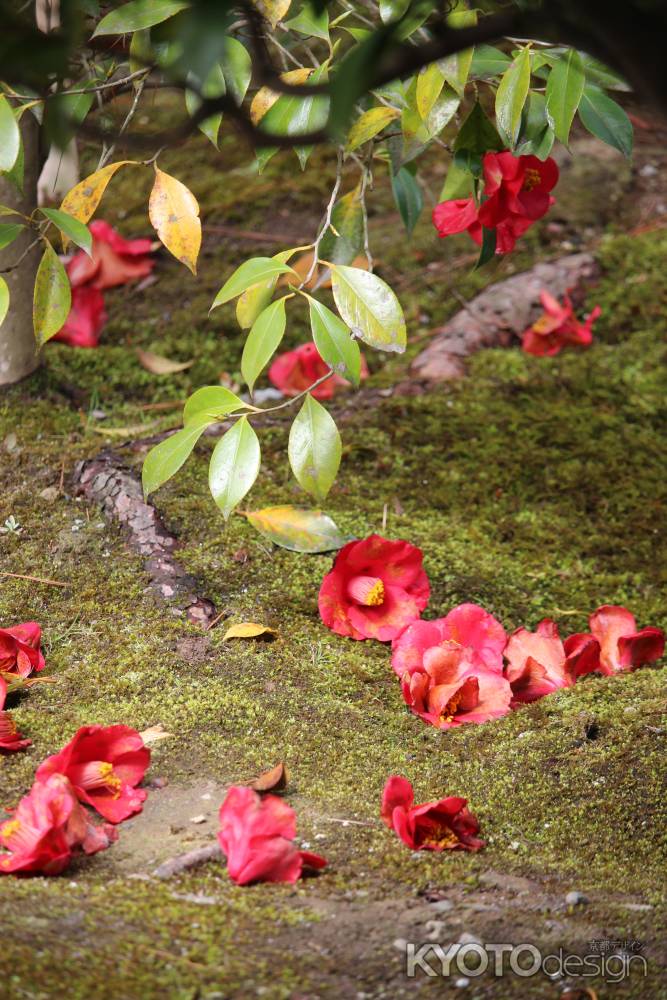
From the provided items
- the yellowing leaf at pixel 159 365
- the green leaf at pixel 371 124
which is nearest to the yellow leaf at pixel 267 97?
the green leaf at pixel 371 124

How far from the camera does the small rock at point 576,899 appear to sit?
124 cm

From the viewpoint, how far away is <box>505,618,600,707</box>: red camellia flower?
1800 millimetres

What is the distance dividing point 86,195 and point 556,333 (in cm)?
174

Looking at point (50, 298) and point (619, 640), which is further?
point (619, 640)

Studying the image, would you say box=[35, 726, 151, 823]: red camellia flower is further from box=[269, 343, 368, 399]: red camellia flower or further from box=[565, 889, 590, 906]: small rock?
box=[269, 343, 368, 399]: red camellia flower

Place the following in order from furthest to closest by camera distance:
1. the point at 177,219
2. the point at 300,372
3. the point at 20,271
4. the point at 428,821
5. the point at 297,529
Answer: the point at 300,372 → the point at 20,271 → the point at 297,529 → the point at 177,219 → the point at 428,821

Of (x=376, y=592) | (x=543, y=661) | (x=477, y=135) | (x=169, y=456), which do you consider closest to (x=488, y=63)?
(x=477, y=135)

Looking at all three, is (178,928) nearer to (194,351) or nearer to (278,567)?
(278,567)

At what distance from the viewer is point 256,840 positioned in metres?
1.20

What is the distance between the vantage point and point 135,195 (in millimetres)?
3941

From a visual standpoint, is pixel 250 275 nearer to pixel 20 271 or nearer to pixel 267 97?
pixel 267 97

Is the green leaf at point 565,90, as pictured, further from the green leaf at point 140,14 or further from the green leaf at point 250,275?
the green leaf at point 140,14

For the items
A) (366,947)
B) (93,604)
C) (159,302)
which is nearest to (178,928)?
(366,947)

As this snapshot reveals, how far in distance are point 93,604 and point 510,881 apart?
927mm
